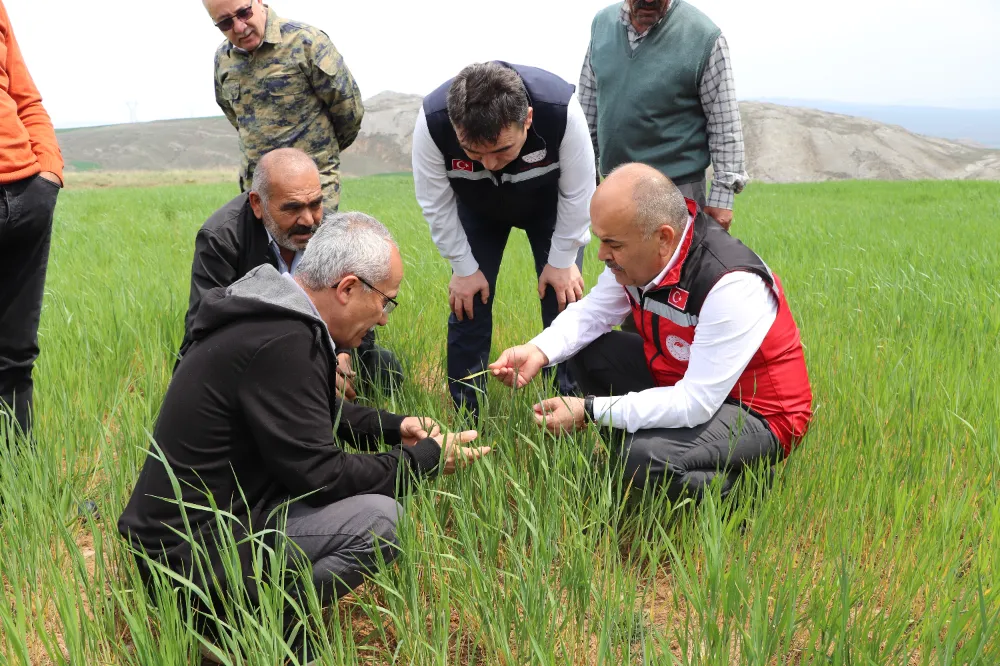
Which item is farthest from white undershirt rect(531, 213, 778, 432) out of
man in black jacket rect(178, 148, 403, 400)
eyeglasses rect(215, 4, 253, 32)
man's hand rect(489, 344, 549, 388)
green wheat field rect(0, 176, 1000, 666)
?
eyeglasses rect(215, 4, 253, 32)

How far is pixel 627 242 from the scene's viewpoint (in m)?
2.26

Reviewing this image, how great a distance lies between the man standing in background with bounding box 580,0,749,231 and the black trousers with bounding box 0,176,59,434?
2.24 m

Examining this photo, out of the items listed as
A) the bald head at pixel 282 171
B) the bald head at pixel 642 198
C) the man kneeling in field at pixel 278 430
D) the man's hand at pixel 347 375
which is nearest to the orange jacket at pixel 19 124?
the bald head at pixel 282 171

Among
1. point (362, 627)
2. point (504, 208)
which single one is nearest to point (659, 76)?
point (504, 208)

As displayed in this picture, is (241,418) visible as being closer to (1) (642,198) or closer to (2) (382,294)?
(2) (382,294)

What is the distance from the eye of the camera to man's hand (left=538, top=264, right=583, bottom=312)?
318cm

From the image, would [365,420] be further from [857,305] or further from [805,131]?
[805,131]

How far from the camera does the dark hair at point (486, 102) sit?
2.41 meters

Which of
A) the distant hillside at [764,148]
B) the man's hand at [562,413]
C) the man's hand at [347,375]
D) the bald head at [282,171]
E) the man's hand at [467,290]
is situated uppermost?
the bald head at [282,171]

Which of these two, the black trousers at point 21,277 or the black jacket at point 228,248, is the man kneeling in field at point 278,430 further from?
the black jacket at point 228,248

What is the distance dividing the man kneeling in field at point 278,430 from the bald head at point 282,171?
87 cm

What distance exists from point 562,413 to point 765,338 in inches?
26.0

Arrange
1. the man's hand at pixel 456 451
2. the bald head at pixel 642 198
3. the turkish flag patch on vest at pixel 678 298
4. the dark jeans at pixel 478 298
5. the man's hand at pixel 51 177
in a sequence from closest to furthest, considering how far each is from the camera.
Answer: the man's hand at pixel 456 451, the bald head at pixel 642 198, the turkish flag patch on vest at pixel 678 298, the man's hand at pixel 51 177, the dark jeans at pixel 478 298

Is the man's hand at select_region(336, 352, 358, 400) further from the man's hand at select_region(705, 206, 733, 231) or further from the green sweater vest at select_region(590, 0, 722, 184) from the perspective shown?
the man's hand at select_region(705, 206, 733, 231)
